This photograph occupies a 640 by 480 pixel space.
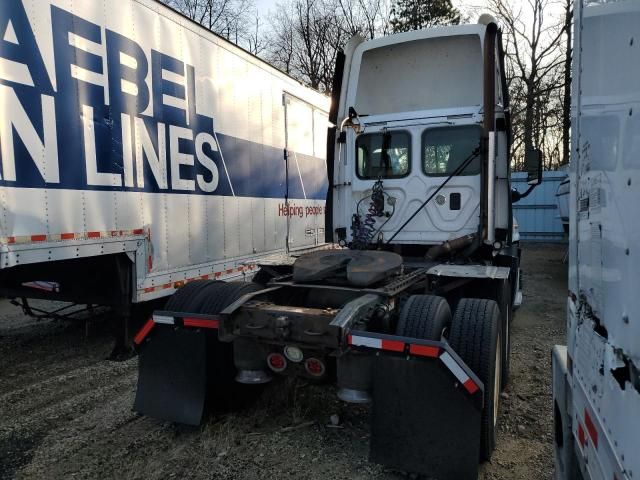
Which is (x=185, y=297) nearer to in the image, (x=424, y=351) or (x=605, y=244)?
(x=424, y=351)

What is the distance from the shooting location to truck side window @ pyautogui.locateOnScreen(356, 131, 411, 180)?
5.50m

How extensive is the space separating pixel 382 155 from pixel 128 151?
109 inches

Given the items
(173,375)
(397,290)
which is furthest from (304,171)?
(173,375)

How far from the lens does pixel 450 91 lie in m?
5.73

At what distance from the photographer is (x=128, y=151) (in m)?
4.93

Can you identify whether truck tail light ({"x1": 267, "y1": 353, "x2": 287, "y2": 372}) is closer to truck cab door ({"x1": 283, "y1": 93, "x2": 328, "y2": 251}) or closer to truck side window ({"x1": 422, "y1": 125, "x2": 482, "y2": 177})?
truck side window ({"x1": 422, "y1": 125, "x2": 482, "y2": 177})

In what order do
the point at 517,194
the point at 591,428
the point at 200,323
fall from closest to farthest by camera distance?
the point at 591,428 < the point at 200,323 < the point at 517,194

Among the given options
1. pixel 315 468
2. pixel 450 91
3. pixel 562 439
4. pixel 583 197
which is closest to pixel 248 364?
pixel 315 468

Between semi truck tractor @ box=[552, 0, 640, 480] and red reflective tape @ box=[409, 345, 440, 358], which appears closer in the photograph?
semi truck tractor @ box=[552, 0, 640, 480]

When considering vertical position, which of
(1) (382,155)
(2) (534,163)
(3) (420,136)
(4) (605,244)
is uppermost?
(3) (420,136)

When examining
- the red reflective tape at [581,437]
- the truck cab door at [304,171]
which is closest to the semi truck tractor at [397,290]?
the red reflective tape at [581,437]

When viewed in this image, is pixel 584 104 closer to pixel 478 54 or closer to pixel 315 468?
pixel 315 468

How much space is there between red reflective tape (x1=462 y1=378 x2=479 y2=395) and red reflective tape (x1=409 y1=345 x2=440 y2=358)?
8.8 inches

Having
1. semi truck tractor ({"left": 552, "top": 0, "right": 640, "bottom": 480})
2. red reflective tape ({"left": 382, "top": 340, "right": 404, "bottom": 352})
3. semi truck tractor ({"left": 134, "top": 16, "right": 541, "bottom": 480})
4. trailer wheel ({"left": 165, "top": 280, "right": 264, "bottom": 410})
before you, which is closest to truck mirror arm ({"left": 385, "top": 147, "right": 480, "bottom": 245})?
semi truck tractor ({"left": 134, "top": 16, "right": 541, "bottom": 480})
